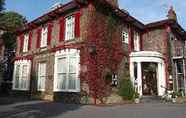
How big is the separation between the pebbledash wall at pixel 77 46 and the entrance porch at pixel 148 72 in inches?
34.1

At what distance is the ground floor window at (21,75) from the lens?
2147 centimetres

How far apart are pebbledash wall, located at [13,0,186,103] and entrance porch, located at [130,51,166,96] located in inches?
34.1

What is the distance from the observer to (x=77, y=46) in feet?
54.3

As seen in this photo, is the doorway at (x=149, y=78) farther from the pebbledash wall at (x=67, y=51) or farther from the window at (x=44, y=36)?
the window at (x=44, y=36)

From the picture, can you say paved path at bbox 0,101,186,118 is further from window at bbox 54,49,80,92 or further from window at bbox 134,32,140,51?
window at bbox 134,32,140,51

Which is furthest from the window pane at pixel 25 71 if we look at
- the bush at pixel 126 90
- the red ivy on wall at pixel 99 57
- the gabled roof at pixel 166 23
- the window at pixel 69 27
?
the gabled roof at pixel 166 23

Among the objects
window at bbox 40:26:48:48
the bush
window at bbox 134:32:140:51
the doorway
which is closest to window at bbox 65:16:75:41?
window at bbox 40:26:48:48

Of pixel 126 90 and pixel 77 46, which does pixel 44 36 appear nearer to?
pixel 77 46

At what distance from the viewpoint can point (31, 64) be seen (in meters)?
21.4

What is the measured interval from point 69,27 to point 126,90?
608cm

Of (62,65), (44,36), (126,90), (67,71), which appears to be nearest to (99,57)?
(67,71)

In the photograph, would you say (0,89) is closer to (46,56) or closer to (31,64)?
(31,64)

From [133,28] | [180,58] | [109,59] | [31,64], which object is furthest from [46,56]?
[180,58]

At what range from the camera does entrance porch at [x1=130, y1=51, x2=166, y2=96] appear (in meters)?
18.9
